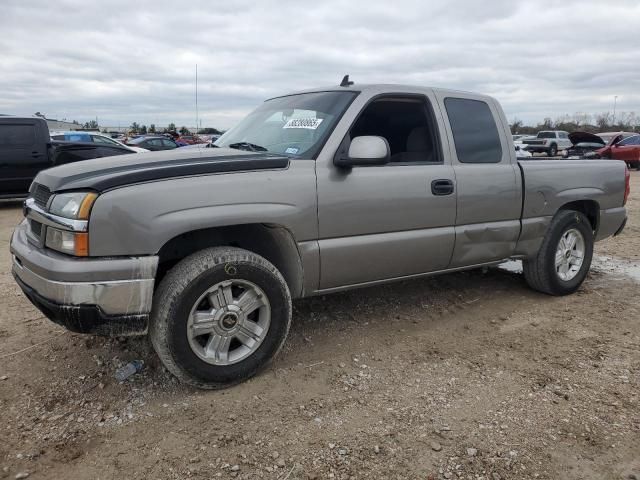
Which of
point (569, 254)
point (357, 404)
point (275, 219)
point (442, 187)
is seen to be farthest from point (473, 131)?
point (357, 404)

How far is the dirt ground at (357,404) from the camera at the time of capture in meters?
2.45

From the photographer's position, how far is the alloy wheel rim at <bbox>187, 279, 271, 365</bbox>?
295 cm

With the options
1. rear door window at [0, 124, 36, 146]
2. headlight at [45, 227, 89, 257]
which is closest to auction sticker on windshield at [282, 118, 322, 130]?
headlight at [45, 227, 89, 257]

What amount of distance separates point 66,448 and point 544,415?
8.20ft

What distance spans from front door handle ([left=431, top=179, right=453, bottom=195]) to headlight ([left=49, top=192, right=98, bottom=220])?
229 cm

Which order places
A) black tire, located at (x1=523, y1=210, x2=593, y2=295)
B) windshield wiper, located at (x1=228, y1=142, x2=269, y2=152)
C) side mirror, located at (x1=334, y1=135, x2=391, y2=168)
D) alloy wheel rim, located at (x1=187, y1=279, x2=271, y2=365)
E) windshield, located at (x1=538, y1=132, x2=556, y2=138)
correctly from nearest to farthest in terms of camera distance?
alloy wheel rim, located at (x1=187, y1=279, x2=271, y2=365), side mirror, located at (x1=334, y1=135, x2=391, y2=168), windshield wiper, located at (x1=228, y1=142, x2=269, y2=152), black tire, located at (x1=523, y1=210, x2=593, y2=295), windshield, located at (x1=538, y1=132, x2=556, y2=138)

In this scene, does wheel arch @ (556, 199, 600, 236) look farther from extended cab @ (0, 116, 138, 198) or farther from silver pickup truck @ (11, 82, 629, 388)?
extended cab @ (0, 116, 138, 198)

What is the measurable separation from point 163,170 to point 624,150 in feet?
79.2

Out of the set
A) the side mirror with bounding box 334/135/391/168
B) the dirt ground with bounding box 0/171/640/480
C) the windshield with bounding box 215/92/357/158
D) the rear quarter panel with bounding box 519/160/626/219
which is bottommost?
the dirt ground with bounding box 0/171/640/480

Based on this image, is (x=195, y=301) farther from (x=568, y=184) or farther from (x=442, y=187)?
(x=568, y=184)

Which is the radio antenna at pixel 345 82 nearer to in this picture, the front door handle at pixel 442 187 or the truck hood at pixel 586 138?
the front door handle at pixel 442 187

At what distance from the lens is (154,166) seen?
2930 mm

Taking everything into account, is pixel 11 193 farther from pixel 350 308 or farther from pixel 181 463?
pixel 181 463

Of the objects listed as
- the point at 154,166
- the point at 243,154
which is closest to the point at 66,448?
the point at 154,166
